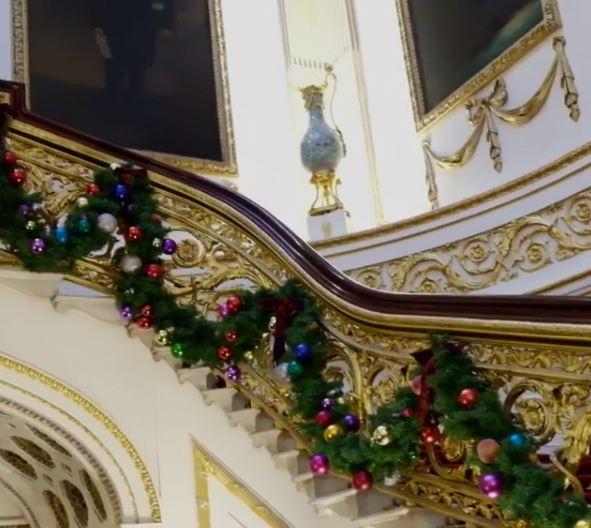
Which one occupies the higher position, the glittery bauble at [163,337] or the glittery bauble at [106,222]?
the glittery bauble at [106,222]

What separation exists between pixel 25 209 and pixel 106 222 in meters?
0.36

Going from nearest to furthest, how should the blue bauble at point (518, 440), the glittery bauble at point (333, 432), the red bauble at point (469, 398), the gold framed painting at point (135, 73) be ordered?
the blue bauble at point (518, 440)
the red bauble at point (469, 398)
the glittery bauble at point (333, 432)
the gold framed painting at point (135, 73)

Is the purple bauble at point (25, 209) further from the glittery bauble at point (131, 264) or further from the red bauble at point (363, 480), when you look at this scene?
the red bauble at point (363, 480)

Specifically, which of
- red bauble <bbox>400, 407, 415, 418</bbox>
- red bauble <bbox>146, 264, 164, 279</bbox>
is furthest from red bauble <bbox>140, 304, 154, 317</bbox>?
red bauble <bbox>400, 407, 415, 418</bbox>

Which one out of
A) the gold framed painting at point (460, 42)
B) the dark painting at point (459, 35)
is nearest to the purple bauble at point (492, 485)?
the gold framed painting at point (460, 42)

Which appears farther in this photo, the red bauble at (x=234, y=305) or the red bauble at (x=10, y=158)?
the red bauble at (x=10, y=158)

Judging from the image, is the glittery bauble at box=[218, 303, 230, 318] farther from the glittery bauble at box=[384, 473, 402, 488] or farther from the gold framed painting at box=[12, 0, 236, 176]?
the gold framed painting at box=[12, 0, 236, 176]

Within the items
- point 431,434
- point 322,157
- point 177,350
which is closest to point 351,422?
point 431,434

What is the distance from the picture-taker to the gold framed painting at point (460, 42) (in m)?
6.40

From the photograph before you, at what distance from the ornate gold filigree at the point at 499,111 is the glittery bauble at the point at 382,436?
145 inches

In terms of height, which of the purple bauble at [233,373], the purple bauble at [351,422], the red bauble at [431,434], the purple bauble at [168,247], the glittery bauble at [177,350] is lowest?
the red bauble at [431,434]

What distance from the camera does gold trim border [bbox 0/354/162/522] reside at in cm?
374

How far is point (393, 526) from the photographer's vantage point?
Answer: 122 inches

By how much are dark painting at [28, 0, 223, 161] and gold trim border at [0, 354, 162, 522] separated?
143 inches
